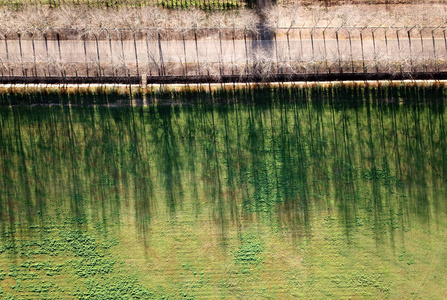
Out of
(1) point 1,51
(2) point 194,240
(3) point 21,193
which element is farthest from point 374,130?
(1) point 1,51

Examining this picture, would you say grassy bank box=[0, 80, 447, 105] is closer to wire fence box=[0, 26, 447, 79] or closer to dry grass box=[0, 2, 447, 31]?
wire fence box=[0, 26, 447, 79]

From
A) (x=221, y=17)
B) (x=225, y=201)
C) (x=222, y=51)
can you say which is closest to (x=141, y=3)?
(x=221, y=17)

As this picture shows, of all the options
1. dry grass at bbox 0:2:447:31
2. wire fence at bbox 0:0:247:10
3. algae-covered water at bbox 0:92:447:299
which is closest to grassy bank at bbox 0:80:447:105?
algae-covered water at bbox 0:92:447:299

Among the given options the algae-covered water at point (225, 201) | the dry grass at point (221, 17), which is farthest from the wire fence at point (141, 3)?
the algae-covered water at point (225, 201)

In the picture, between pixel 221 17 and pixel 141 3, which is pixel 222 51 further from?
pixel 141 3

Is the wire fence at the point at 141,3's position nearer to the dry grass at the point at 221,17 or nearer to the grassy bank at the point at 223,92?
the dry grass at the point at 221,17

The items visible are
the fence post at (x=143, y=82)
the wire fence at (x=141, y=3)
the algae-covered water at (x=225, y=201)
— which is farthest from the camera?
the wire fence at (x=141, y=3)

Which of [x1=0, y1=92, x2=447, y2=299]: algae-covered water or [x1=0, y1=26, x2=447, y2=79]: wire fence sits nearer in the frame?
[x1=0, y1=92, x2=447, y2=299]: algae-covered water
